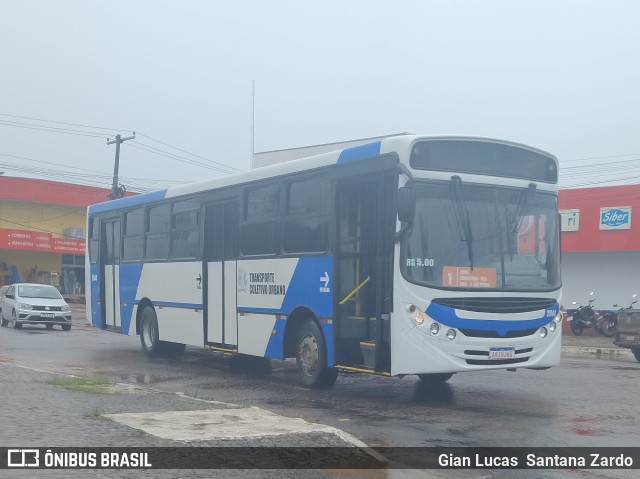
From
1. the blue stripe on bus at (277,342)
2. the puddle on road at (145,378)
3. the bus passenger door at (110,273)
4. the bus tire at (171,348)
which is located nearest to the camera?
the blue stripe on bus at (277,342)

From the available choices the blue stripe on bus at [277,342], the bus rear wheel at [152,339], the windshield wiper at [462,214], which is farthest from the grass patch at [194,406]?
the bus rear wheel at [152,339]

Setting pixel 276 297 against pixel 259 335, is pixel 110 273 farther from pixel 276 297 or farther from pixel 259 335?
pixel 276 297

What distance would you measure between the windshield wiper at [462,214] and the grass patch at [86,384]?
529 centimetres

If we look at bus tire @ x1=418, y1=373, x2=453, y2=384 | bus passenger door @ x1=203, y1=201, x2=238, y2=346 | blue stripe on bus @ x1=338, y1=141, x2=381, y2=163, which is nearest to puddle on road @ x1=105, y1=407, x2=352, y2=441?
blue stripe on bus @ x1=338, y1=141, x2=381, y2=163

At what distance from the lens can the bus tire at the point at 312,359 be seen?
534 inches

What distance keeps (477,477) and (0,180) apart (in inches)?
2147

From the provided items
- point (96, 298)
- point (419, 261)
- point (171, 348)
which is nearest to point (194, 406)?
point (419, 261)

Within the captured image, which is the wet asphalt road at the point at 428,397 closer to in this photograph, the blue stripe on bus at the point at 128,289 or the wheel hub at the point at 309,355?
the wheel hub at the point at 309,355

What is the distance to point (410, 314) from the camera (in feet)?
39.2

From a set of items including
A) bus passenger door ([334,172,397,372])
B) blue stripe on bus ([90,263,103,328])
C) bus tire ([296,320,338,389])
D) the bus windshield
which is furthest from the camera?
blue stripe on bus ([90,263,103,328])

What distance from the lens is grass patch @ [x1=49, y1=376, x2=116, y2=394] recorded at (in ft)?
41.5

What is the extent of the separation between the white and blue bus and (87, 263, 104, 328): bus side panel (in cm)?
706

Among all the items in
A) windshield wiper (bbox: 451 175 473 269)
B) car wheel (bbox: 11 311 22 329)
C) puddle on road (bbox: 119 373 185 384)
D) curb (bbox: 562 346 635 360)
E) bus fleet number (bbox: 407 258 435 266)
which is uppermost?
windshield wiper (bbox: 451 175 473 269)

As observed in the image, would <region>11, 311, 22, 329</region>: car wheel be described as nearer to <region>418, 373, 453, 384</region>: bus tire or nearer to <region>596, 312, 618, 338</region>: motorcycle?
<region>418, 373, 453, 384</region>: bus tire
